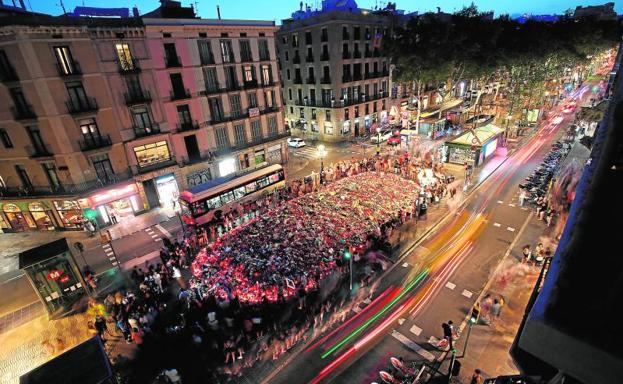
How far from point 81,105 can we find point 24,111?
3806 millimetres

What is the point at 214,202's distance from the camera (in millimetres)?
26281

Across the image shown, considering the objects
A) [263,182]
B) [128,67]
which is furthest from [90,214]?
[263,182]

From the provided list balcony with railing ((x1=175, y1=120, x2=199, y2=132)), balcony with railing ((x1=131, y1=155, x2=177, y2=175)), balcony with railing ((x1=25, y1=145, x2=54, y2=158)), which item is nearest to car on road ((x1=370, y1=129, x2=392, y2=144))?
balcony with railing ((x1=175, y1=120, x2=199, y2=132))

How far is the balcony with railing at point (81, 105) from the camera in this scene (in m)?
25.0

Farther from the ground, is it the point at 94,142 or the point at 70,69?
the point at 70,69

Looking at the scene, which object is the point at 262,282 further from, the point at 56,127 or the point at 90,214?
the point at 56,127

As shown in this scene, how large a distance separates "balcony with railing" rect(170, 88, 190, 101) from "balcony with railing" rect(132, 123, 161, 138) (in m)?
3.21

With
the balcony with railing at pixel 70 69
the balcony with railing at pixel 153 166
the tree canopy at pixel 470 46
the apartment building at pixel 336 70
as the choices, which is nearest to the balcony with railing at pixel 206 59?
the balcony with railing at pixel 153 166

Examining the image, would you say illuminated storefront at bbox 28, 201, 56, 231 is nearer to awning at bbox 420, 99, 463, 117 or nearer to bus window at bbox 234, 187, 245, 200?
bus window at bbox 234, 187, 245, 200

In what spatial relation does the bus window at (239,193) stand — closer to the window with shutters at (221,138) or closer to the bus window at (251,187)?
the bus window at (251,187)

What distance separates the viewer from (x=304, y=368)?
13.6m

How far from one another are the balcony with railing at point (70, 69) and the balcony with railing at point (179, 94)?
24.3 ft

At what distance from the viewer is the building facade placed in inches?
944

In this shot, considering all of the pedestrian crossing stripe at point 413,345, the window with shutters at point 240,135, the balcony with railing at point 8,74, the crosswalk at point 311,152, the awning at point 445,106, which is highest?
the balcony with railing at point 8,74
